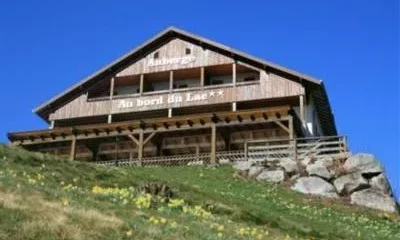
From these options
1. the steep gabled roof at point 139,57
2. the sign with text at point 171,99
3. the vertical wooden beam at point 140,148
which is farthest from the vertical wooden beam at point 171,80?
the vertical wooden beam at point 140,148

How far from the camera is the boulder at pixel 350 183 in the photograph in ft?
104

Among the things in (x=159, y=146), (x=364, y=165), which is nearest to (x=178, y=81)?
(x=159, y=146)

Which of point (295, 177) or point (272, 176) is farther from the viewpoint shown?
point (272, 176)

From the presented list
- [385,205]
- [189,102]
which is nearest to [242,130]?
[189,102]

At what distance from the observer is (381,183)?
32125 mm

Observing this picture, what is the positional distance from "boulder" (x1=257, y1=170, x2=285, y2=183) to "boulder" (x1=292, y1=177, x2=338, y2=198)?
3.69 feet

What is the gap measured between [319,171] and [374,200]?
3.60 m

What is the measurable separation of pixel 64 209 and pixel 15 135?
33.2m

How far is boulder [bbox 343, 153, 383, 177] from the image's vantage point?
32.7m

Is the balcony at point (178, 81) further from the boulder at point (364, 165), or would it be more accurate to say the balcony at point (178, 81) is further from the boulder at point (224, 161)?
the boulder at point (364, 165)

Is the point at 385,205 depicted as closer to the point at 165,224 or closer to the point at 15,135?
the point at 165,224

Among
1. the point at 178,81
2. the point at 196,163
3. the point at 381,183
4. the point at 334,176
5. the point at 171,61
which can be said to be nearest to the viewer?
the point at 381,183

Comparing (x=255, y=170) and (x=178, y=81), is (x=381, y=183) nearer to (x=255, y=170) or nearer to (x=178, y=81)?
(x=255, y=170)

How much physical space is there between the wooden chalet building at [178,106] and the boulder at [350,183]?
6.01 metres
